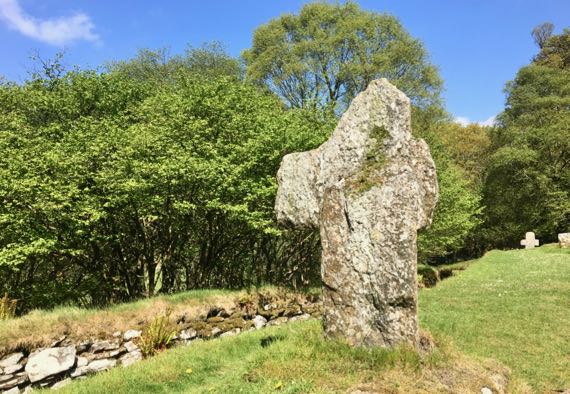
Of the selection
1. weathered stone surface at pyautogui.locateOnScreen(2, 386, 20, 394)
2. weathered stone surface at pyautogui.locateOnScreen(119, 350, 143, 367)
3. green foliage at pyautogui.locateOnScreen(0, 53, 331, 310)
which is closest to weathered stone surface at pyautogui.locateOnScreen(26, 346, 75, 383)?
weathered stone surface at pyautogui.locateOnScreen(2, 386, 20, 394)

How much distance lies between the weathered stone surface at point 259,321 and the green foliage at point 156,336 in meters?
2.80

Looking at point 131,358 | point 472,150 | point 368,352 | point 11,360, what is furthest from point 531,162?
point 11,360

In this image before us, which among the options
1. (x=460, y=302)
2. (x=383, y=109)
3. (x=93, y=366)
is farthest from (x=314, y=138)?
(x=93, y=366)

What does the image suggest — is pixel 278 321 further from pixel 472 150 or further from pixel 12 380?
pixel 472 150

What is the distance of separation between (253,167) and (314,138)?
2448 millimetres

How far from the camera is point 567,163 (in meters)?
42.4

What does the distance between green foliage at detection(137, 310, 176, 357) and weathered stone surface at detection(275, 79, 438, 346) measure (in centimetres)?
583

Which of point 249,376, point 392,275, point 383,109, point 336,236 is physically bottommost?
point 249,376

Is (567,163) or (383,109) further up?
(567,163)

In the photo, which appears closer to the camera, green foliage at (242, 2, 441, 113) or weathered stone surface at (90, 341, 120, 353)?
weathered stone surface at (90, 341, 120, 353)

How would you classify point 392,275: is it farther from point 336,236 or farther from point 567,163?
point 567,163

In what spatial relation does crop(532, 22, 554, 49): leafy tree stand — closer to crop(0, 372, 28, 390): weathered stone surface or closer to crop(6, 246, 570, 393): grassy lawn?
crop(6, 246, 570, 393): grassy lawn

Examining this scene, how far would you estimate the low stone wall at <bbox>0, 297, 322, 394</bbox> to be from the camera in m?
9.35

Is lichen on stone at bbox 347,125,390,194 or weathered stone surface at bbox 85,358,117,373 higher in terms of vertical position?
lichen on stone at bbox 347,125,390,194
